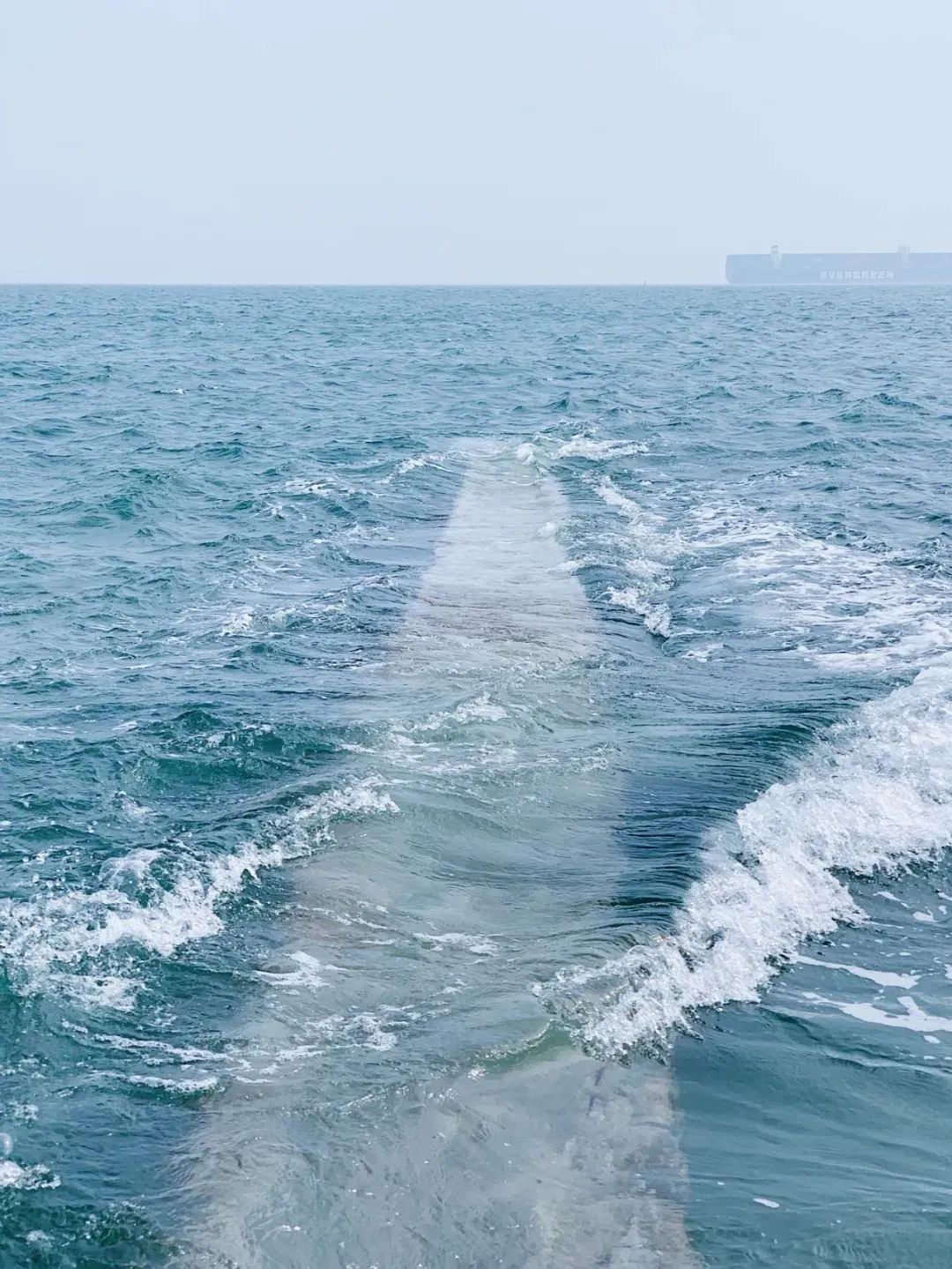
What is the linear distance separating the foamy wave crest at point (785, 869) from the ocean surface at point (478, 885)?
31mm

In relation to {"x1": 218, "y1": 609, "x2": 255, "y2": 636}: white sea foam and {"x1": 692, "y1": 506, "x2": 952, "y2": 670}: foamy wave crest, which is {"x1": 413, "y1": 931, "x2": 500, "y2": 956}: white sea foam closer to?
{"x1": 692, "y1": 506, "x2": 952, "y2": 670}: foamy wave crest

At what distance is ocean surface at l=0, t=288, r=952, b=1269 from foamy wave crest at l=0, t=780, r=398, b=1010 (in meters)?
0.03

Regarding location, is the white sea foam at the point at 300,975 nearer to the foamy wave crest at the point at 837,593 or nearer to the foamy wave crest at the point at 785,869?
the foamy wave crest at the point at 785,869

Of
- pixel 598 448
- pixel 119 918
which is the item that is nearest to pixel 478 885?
pixel 119 918

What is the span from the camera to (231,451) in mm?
27406

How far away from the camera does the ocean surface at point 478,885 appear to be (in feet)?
18.7

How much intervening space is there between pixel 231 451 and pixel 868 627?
17089mm

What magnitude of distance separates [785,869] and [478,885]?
2189mm

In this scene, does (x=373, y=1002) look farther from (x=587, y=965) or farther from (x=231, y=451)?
(x=231, y=451)

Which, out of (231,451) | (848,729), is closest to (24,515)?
(231,451)

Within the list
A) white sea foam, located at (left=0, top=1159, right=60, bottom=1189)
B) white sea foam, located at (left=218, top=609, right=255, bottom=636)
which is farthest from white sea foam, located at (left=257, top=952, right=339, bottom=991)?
white sea foam, located at (left=218, top=609, right=255, bottom=636)

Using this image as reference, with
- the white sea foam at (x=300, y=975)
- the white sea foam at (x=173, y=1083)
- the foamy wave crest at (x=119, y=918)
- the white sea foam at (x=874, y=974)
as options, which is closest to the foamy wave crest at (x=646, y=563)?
the white sea foam at (x=874, y=974)

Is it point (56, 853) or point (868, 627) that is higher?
point (868, 627)

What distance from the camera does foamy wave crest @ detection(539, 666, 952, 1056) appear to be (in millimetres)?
7066
